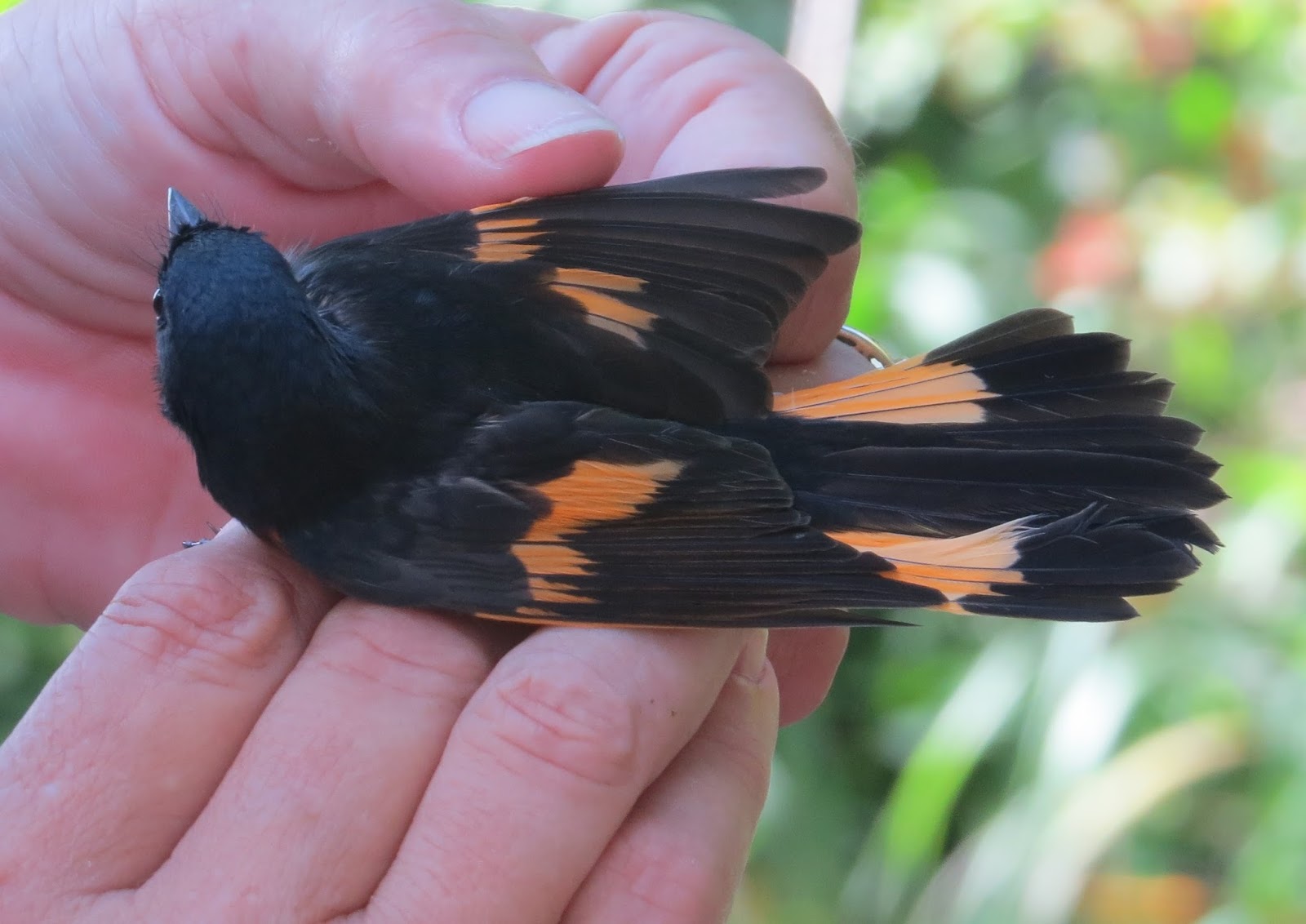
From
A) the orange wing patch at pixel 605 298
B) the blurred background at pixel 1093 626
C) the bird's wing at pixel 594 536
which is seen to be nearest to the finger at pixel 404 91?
the orange wing patch at pixel 605 298

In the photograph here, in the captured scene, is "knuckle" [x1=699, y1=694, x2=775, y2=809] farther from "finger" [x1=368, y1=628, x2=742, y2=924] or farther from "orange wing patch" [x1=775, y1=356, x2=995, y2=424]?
"orange wing patch" [x1=775, y1=356, x2=995, y2=424]

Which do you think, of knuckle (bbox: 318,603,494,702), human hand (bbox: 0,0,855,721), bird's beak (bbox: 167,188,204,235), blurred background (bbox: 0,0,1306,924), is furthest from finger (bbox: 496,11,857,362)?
blurred background (bbox: 0,0,1306,924)

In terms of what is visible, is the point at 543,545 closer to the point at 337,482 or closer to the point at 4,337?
the point at 337,482

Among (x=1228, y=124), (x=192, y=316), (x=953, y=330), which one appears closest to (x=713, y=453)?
(x=192, y=316)

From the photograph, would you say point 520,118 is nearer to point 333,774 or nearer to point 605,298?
point 605,298

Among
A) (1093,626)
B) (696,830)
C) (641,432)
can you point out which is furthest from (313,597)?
(1093,626)
